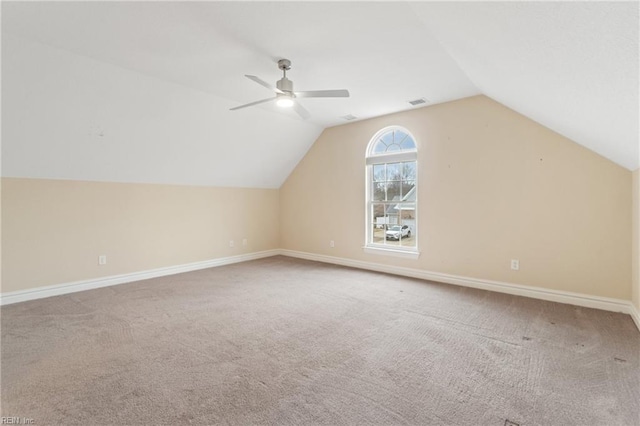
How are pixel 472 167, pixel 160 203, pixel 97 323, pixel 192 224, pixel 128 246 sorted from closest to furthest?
pixel 97 323 < pixel 472 167 < pixel 128 246 < pixel 160 203 < pixel 192 224

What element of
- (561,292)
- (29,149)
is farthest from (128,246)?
(561,292)

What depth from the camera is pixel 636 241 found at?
2.82m

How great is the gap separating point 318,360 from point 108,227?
380cm

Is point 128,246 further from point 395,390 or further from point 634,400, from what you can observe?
point 634,400

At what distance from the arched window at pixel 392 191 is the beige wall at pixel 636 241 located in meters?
2.36

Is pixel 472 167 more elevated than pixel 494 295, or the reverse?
pixel 472 167

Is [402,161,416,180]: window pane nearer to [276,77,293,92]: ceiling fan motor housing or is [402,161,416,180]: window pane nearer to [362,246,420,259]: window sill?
[362,246,420,259]: window sill

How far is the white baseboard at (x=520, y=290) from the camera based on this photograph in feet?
10.0

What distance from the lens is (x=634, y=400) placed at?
1718mm

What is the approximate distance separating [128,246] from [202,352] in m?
2.89

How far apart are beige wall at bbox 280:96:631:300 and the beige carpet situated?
21.1 inches

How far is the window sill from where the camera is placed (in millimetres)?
4500

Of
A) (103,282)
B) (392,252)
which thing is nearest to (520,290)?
(392,252)

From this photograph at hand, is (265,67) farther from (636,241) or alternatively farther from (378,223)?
(636,241)
